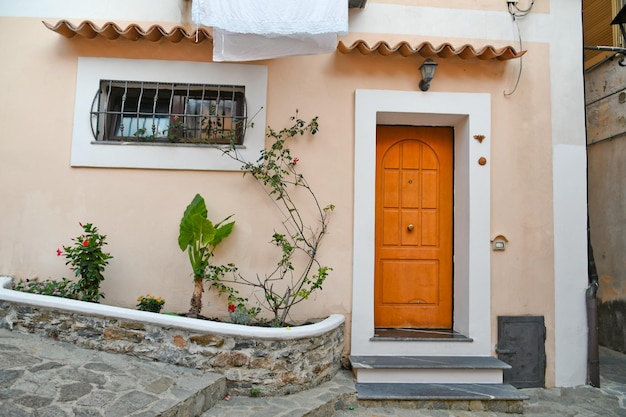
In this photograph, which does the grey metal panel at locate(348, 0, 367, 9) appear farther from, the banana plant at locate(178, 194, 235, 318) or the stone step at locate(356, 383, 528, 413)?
the stone step at locate(356, 383, 528, 413)

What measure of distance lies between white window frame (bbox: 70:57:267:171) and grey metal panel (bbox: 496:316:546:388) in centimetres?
337

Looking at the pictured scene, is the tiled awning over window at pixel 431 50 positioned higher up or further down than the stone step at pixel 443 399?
higher up

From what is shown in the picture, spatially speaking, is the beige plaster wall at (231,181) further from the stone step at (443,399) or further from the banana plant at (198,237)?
the stone step at (443,399)

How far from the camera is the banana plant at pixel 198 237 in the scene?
13.9ft

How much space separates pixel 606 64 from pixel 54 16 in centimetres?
769

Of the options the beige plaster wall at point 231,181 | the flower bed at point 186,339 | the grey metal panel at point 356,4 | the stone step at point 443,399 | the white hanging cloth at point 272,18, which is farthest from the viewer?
the grey metal panel at point 356,4

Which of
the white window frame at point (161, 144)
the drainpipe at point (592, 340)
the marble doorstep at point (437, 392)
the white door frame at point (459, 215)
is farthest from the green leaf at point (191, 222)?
the drainpipe at point (592, 340)

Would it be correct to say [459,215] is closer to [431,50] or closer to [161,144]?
[431,50]

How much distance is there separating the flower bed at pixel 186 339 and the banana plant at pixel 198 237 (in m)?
0.55

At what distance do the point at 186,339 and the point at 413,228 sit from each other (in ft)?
9.21

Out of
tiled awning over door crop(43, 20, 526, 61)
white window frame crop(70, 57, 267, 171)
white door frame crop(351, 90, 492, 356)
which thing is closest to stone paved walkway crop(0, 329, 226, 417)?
white door frame crop(351, 90, 492, 356)

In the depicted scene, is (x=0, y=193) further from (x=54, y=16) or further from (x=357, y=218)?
(x=357, y=218)

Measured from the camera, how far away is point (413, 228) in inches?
199

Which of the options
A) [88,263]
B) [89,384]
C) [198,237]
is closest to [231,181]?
[198,237]
